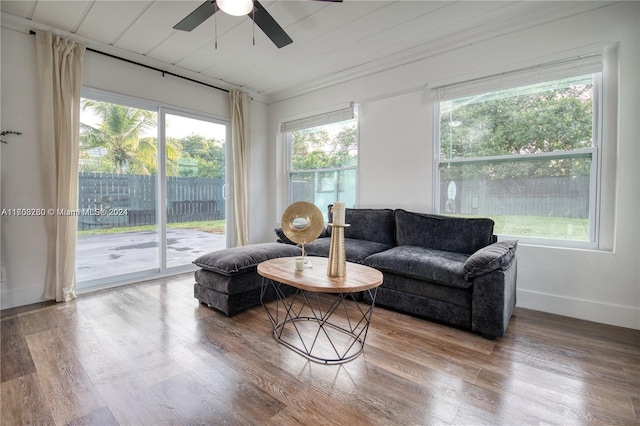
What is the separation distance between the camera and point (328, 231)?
12.4 feet

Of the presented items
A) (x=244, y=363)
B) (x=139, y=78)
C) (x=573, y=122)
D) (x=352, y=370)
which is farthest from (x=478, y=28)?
(x=139, y=78)

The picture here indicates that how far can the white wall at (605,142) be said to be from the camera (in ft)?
7.64

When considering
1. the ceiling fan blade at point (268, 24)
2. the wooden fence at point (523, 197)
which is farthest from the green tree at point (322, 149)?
the ceiling fan blade at point (268, 24)

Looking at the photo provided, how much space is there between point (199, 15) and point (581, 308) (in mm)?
3862

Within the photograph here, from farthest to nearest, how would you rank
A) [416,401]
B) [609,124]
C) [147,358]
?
[609,124] → [147,358] → [416,401]

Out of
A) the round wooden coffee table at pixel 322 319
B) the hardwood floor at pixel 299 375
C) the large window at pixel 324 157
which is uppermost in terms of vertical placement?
the large window at pixel 324 157

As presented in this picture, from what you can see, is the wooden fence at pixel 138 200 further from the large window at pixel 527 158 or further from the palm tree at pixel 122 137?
the large window at pixel 527 158

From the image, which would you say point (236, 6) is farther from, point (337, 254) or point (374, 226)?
point (374, 226)

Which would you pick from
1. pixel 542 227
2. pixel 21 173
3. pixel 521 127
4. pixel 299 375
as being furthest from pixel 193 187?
pixel 542 227

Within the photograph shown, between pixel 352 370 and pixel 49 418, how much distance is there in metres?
1.49

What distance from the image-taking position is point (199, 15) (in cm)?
220

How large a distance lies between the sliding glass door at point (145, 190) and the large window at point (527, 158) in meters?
3.10

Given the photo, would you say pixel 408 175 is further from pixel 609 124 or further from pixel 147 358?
pixel 147 358

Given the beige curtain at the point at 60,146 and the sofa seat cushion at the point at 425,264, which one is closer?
the sofa seat cushion at the point at 425,264
